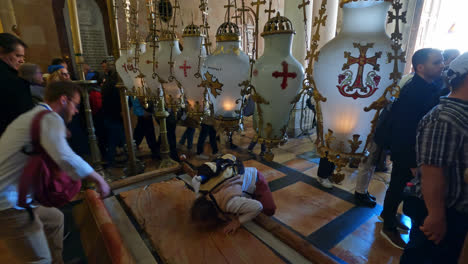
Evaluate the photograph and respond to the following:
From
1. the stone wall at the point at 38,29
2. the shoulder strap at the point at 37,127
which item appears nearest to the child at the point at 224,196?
the shoulder strap at the point at 37,127

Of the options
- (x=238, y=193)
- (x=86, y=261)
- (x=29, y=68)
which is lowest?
(x=86, y=261)

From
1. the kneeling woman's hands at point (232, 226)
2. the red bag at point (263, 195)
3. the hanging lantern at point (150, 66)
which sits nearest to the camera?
the hanging lantern at point (150, 66)

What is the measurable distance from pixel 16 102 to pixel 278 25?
222 cm

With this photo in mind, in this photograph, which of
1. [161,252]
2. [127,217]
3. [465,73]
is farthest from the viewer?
[127,217]

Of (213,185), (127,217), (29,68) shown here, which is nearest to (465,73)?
(213,185)

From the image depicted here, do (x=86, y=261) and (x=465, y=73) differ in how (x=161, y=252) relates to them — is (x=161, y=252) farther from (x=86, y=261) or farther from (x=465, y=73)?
(x=465, y=73)

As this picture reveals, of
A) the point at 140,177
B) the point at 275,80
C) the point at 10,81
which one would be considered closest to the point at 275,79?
the point at 275,80

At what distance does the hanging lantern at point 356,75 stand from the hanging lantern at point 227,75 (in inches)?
13.1

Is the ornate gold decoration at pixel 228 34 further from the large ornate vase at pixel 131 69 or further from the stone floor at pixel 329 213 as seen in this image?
the stone floor at pixel 329 213

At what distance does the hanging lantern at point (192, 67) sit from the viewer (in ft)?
3.66

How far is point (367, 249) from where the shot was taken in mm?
2023

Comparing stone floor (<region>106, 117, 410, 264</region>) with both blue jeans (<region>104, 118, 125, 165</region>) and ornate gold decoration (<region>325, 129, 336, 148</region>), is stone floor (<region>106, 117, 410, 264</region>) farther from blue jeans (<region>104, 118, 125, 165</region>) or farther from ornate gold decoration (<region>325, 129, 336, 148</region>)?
ornate gold decoration (<region>325, 129, 336, 148</region>)

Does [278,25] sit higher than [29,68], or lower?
higher

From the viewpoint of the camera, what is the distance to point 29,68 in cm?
224
